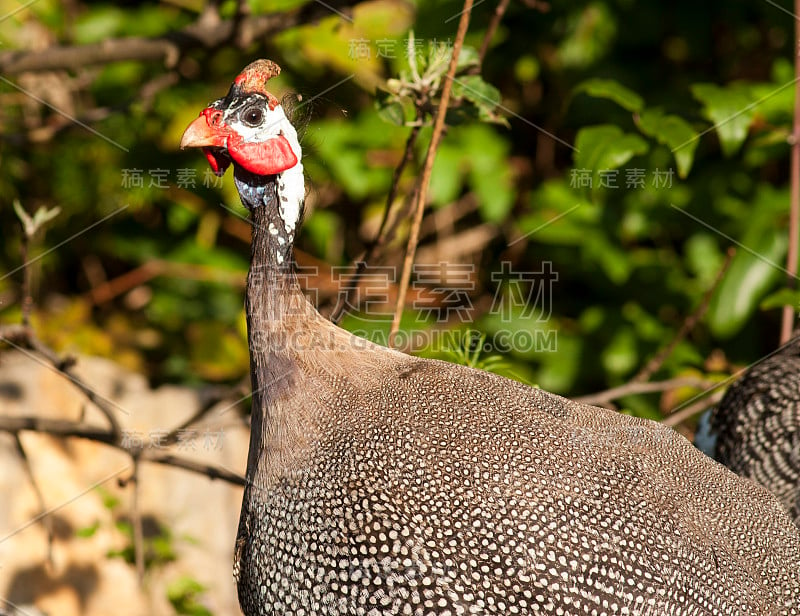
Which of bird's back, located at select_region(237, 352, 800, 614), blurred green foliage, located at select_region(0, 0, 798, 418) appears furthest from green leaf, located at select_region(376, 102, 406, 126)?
blurred green foliage, located at select_region(0, 0, 798, 418)

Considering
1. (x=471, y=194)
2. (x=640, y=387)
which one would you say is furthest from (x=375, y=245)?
(x=471, y=194)

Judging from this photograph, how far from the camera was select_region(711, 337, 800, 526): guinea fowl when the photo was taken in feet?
7.41

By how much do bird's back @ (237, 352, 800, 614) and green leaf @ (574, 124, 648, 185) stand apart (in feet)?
2.34

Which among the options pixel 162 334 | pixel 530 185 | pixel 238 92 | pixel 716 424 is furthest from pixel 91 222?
pixel 716 424

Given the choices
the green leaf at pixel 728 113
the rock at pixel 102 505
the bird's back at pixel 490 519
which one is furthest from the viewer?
the rock at pixel 102 505

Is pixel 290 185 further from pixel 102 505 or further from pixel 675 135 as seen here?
pixel 102 505

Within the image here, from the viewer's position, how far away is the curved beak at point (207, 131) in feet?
5.74

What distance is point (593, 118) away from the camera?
11.9 feet

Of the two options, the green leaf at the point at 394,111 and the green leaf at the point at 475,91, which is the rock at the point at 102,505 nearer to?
the green leaf at the point at 394,111

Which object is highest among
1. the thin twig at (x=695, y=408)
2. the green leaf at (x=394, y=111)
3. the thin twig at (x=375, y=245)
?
the green leaf at (x=394, y=111)

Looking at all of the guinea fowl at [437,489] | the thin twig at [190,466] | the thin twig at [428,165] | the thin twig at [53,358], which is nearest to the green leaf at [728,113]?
the thin twig at [428,165]

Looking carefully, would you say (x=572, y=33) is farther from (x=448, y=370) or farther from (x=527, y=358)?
(x=448, y=370)

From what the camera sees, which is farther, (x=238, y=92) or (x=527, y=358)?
(x=527, y=358)

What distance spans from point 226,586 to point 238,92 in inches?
88.7
